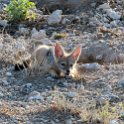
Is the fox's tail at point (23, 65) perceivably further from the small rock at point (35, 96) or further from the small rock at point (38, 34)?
the small rock at point (38, 34)

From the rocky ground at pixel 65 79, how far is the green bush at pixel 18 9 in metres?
0.16

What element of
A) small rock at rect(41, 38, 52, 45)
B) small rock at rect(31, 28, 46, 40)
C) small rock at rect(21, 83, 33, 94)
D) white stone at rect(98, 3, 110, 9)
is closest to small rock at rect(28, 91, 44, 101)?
small rock at rect(21, 83, 33, 94)

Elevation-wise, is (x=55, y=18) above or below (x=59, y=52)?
above

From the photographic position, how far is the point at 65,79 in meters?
7.66

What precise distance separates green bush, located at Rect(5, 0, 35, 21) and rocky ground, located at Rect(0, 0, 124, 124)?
6.4 inches

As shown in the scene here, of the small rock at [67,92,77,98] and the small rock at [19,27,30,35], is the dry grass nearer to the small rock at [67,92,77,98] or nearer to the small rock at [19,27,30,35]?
the small rock at [67,92,77,98]

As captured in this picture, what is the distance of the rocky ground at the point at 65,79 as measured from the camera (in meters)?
6.05

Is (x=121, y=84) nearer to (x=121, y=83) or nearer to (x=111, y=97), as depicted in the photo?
(x=121, y=83)

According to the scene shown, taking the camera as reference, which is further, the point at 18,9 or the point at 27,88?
the point at 18,9

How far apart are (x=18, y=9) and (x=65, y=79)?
3.14m

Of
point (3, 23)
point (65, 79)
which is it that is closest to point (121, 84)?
point (65, 79)

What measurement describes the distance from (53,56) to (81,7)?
295 centimetres

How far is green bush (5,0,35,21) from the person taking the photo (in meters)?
10.4

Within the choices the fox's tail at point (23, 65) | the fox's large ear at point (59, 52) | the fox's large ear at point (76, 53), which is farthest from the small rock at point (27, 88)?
the fox's large ear at point (76, 53)
